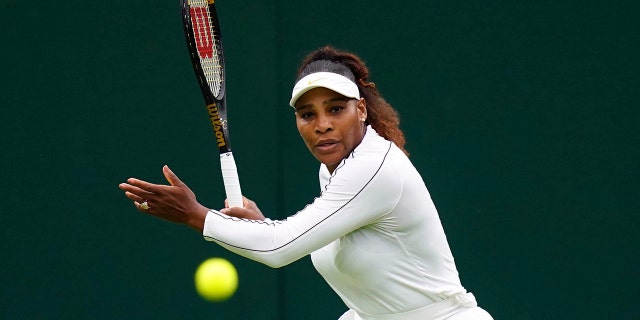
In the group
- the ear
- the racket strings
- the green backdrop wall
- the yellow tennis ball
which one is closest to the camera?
the ear

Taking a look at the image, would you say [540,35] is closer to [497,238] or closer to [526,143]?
[526,143]

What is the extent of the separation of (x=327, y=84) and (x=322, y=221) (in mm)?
390

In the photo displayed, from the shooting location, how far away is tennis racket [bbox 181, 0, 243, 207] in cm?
310

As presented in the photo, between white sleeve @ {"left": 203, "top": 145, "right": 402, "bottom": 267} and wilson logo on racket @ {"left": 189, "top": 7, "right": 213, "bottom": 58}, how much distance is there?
2.13ft

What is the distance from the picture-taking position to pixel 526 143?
4496 millimetres

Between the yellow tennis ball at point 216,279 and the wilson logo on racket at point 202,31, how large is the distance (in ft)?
4.83

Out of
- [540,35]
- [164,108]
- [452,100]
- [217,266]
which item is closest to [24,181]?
[164,108]

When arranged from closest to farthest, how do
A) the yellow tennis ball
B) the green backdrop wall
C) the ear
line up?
the ear → the green backdrop wall → the yellow tennis ball

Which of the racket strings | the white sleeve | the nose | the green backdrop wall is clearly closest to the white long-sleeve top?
the white sleeve

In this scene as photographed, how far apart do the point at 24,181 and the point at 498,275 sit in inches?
75.0

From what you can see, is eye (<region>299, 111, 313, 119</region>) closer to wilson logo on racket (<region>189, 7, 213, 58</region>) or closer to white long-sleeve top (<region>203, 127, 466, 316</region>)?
white long-sleeve top (<region>203, 127, 466, 316</region>)

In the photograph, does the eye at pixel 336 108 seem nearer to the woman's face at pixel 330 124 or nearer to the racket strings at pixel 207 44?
the woman's face at pixel 330 124

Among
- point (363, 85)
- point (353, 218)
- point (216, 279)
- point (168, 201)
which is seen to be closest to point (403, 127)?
point (216, 279)

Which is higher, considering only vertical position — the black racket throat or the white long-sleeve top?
the black racket throat
